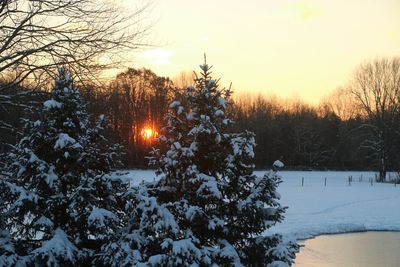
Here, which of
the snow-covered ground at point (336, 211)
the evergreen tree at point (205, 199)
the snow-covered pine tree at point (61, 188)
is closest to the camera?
the evergreen tree at point (205, 199)

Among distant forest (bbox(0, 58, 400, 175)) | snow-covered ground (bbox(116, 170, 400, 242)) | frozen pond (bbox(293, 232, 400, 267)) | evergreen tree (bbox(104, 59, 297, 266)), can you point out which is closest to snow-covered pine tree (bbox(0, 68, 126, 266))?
evergreen tree (bbox(104, 59, 297, 266))

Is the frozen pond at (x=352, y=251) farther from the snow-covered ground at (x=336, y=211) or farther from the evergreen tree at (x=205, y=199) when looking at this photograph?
the evergreen tree at (x=205, y=199)

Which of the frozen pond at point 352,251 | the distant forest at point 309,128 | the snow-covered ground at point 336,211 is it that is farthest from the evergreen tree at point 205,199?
the distant forest at point 309,128

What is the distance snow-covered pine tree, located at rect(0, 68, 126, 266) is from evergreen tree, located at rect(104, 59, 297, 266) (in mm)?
549

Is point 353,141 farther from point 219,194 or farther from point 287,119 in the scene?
point 219,194

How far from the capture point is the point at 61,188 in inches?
254

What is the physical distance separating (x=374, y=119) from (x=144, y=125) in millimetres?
27559

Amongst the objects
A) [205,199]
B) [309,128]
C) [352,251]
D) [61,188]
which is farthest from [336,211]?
[309,128]

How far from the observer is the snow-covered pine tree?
5.91 meters

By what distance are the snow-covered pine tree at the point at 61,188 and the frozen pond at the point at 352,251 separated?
9.31 metres

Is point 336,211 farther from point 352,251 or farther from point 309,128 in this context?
point 309,128

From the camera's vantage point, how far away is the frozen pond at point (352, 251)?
575 inches

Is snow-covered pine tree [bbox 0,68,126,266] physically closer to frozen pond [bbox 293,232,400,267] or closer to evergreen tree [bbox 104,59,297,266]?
evergreen tree [bbox 104,59,297,266]

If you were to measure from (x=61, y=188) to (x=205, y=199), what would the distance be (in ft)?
6.52
